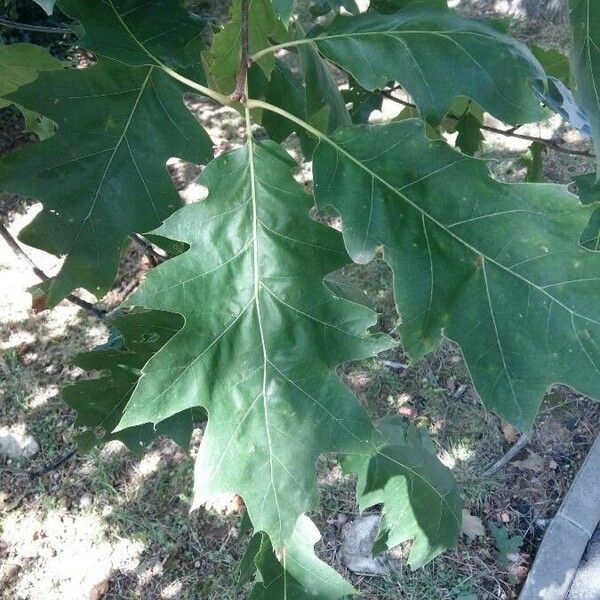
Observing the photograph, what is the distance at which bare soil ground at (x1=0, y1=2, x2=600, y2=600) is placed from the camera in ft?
8.52

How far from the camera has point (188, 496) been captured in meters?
2.79

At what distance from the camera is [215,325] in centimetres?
111

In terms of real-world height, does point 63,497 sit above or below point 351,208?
below

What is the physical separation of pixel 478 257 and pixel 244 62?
57 cm

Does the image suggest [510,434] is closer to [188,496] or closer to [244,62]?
[188,496]

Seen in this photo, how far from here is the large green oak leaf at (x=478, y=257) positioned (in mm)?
1021

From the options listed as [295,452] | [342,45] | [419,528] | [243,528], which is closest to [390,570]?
[419,528]

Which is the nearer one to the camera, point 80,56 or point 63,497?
point 63,497

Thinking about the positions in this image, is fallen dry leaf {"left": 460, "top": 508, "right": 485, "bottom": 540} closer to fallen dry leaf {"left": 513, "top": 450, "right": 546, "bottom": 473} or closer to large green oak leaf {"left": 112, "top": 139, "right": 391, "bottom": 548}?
fallen dry leaf {"left": 513, "top": 450, "right": 546, "bottom": 473}

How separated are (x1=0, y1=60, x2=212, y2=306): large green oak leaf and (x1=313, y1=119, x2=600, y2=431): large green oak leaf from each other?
0.33 m

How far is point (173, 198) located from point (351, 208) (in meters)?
0.36

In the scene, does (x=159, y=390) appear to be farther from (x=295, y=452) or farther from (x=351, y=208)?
(x=351, y=208)

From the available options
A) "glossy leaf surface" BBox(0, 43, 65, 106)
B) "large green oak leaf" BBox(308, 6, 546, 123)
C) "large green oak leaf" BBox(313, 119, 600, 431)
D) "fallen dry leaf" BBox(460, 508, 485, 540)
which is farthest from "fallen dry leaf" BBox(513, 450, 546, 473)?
"glossy leaf surface" BBox(0, 43, 65, 106)

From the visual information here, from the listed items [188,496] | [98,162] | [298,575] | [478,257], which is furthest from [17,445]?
[478,257]
